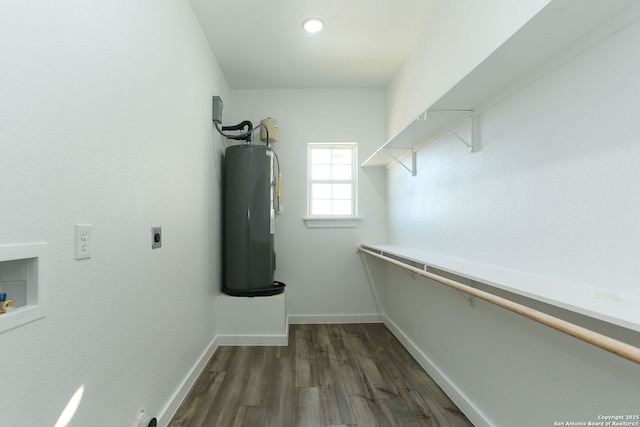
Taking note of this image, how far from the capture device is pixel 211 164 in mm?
2695

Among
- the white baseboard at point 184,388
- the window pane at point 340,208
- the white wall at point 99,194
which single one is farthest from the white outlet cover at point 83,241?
the window pane at point 340,208

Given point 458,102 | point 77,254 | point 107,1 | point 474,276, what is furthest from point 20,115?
point 458,102

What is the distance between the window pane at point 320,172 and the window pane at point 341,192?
15cm

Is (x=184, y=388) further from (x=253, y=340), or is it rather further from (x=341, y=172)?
(x=341, y=172)

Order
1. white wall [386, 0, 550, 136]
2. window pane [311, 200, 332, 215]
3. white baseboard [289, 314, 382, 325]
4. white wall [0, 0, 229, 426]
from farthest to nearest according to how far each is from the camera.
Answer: window pane [311, 200, 332, 215], white baseboard [289, 314, 382, 325], white wall [386, 0, 550, 136], white wall [0, 0, 229, 426]

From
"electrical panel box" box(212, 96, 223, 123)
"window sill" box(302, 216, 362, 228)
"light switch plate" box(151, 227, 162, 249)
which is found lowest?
"light switch plate" box(151, 227, 162, 249)

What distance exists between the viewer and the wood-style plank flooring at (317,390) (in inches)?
69.2

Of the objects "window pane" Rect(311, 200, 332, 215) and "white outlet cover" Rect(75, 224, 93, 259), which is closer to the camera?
"white outlet cover" Rect(75, 224, 93, 259)

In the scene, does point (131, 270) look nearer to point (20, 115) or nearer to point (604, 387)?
point (20, 115)

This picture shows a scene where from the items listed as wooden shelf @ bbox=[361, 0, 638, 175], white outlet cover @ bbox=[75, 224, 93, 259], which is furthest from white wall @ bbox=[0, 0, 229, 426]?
wooden shelf @ bbox=[361, 0, 638, 175]

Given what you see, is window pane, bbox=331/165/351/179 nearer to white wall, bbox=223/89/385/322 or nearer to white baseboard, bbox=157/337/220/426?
white wall, bbox=223/89/385/322

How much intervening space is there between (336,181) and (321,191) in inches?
8.2

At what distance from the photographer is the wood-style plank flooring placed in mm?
1757

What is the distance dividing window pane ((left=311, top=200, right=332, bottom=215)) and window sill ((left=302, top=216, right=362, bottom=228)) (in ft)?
0.51
